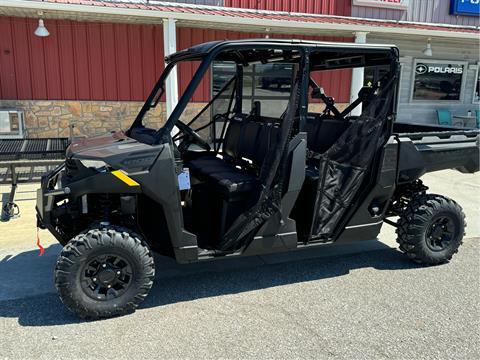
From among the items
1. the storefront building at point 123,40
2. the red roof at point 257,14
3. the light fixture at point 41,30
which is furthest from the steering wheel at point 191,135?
the light fixture at point 41,30

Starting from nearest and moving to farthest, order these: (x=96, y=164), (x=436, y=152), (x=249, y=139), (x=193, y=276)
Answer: (x=96, y=164) < (x=193, y=276) < (x=436, y=152) < (x=249, y=139)

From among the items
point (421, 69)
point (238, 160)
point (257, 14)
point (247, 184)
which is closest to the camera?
point (247, 184)

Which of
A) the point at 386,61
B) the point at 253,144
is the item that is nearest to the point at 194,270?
the point at 253,144

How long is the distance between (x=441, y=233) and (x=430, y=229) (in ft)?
0.48

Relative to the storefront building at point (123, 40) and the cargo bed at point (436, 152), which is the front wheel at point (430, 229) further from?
the storefront building at point (123, 40)

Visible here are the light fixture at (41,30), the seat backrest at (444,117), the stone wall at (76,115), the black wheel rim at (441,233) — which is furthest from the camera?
the seat backrest at (444,117)

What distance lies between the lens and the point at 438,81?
13.0 metres

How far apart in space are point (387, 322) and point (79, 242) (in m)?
2.23

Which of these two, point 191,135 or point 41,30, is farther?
point 41,30

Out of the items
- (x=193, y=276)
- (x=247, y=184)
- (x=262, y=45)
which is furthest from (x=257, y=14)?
(x=193, y=276)

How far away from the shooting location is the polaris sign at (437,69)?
12.6m

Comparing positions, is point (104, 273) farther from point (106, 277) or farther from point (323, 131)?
point (323, 131)

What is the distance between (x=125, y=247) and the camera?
3.09 metres

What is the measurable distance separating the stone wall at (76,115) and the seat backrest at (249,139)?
15.5ft
